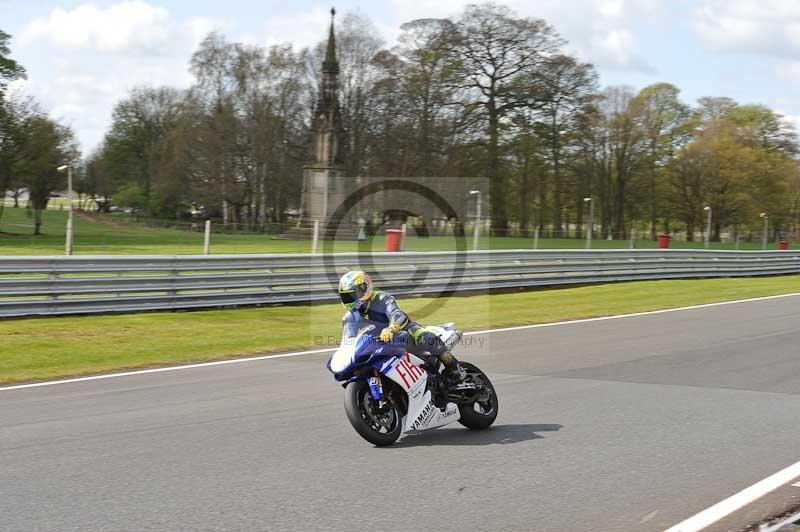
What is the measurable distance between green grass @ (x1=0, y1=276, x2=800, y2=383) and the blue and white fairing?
16.3 feet

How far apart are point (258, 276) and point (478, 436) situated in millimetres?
10642

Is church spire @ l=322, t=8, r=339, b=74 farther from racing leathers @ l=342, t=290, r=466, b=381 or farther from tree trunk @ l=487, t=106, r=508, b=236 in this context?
racing leathers @ l=342, t=290, r=466, b=381

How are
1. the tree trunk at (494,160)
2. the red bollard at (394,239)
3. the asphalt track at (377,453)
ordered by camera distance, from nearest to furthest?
the asphalt track at (377,453)
the red bollard at (394,239)
the tree trunk at (494,160)

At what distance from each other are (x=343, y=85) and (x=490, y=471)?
57.3 metres

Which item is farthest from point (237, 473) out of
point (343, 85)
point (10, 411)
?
point (343, 85)

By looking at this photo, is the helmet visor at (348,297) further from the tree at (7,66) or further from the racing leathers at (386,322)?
the tree at (7,66)

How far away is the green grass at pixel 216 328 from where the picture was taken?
1166cm

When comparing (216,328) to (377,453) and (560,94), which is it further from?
(560,94)

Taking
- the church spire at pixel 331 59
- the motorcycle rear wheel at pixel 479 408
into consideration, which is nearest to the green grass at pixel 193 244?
the church spire at pixel 331 59

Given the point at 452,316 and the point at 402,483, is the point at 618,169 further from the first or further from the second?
the point at 402,483

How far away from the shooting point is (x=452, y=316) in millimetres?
17625

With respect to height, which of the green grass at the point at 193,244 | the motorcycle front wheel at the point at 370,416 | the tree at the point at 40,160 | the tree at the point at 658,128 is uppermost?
the tree at the point at 658,128

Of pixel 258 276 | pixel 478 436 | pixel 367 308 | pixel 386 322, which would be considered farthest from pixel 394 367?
pixel 258 276

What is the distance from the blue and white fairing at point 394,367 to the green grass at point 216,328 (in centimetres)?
498
